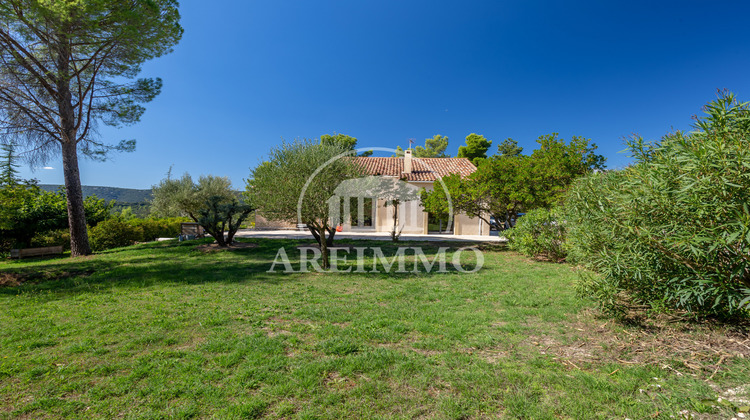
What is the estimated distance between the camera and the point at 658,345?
3.78 m

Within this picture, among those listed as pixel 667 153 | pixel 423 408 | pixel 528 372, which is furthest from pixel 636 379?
pixel 667 153

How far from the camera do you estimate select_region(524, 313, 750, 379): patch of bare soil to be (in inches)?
131

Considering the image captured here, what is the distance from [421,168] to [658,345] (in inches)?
853

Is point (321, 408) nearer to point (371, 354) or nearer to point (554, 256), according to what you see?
point (371, 354)

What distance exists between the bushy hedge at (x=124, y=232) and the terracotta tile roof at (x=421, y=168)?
14661 millimetres

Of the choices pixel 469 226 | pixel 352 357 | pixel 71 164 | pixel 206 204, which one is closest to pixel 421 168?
pixel 469 226

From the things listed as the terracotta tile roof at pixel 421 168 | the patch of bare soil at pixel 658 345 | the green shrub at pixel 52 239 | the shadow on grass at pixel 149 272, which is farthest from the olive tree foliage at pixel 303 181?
the terracotta tile roof at pixel 421 168

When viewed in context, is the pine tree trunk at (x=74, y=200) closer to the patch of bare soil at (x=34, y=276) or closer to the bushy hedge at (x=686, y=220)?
the patch of bare soil at (x=34, y=276)

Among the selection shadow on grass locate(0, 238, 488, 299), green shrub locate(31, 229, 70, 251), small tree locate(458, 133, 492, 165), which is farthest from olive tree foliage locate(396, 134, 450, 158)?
green shrub locate(31, 229, 70, 251)

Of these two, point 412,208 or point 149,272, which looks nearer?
point 149,272

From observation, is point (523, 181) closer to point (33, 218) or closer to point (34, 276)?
point (34, 276)

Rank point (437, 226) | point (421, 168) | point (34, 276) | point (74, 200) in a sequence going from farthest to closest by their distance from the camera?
point (421, 168) < point (437, 226) < point (74, 200) < point (34, 276)

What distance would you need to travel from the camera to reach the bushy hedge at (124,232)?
15211mm

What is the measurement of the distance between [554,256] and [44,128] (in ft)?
68.6
